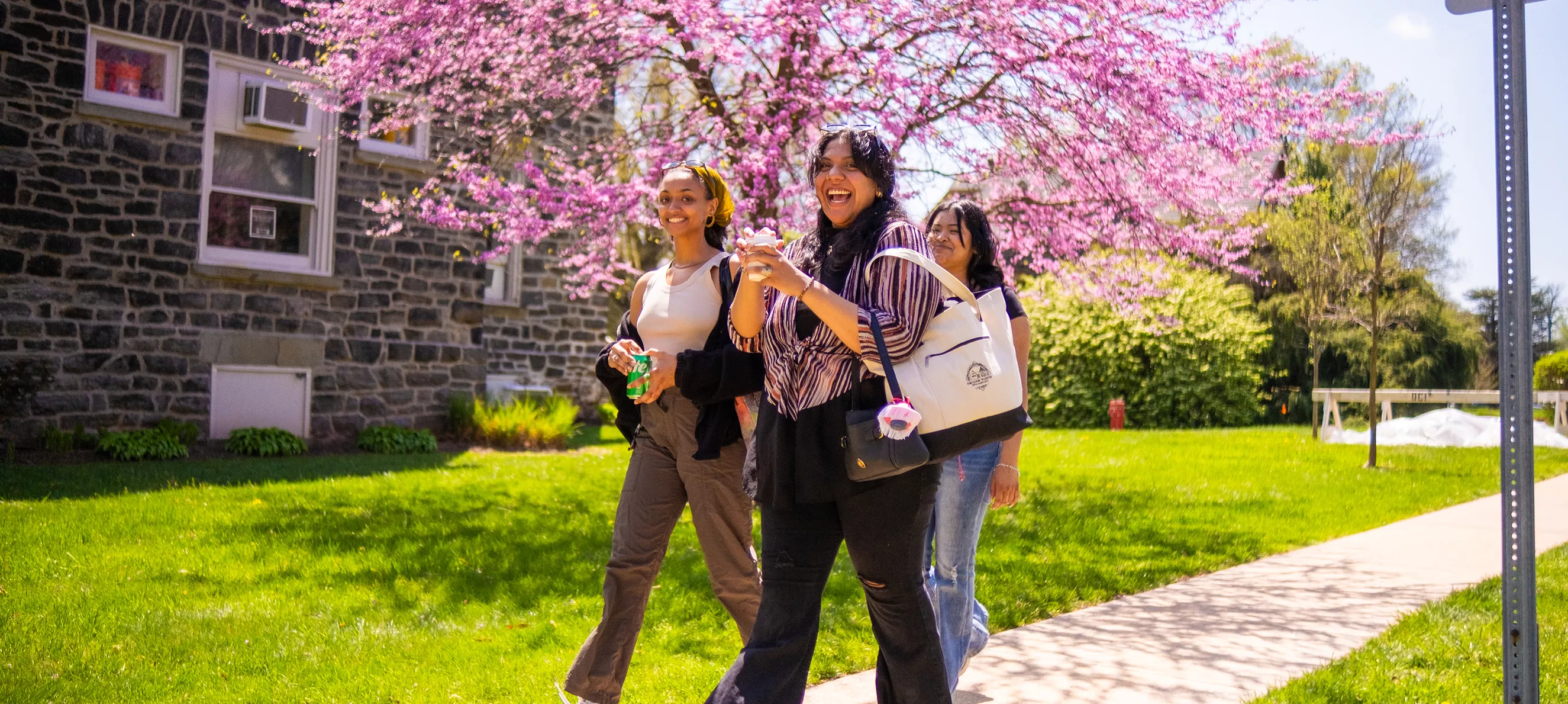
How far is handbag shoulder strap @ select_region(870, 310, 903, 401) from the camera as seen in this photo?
102 inches

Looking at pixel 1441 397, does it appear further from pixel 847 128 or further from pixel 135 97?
pixel 135 97

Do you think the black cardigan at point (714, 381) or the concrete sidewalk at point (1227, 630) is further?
the concrete sidewalk at point (1227, 630)

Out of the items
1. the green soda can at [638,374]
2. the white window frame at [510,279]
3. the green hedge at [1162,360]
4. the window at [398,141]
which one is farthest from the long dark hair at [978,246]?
the green hedge at [1162,360]

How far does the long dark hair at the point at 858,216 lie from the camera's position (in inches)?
111

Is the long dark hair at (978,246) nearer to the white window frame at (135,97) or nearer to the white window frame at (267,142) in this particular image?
the white window frame at (267,142)

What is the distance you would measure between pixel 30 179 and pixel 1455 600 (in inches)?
442

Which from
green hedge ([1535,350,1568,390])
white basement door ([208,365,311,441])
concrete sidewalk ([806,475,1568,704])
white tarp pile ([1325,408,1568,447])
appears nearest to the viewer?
concrete sidewalk ([806,475,1568,704])

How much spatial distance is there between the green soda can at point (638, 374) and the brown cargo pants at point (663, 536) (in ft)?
0.62

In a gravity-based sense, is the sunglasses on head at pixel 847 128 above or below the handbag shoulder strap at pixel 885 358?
above

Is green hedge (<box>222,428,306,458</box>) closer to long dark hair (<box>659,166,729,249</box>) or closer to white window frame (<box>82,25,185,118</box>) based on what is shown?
white window frame (<box>82,25,185,118</box>)

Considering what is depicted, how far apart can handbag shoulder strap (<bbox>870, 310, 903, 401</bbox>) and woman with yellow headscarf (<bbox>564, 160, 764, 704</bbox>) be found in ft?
3.02

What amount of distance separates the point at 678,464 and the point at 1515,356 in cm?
232

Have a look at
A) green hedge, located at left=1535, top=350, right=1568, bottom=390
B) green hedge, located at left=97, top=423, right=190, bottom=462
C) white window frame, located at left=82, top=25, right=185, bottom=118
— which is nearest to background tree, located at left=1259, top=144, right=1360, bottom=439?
green hedge, located at left=1535, top=350, right=1568, bottom=390

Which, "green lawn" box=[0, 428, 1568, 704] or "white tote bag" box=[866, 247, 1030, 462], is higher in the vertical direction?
"white tote bag" box=[866, 247, 1030, 462]
